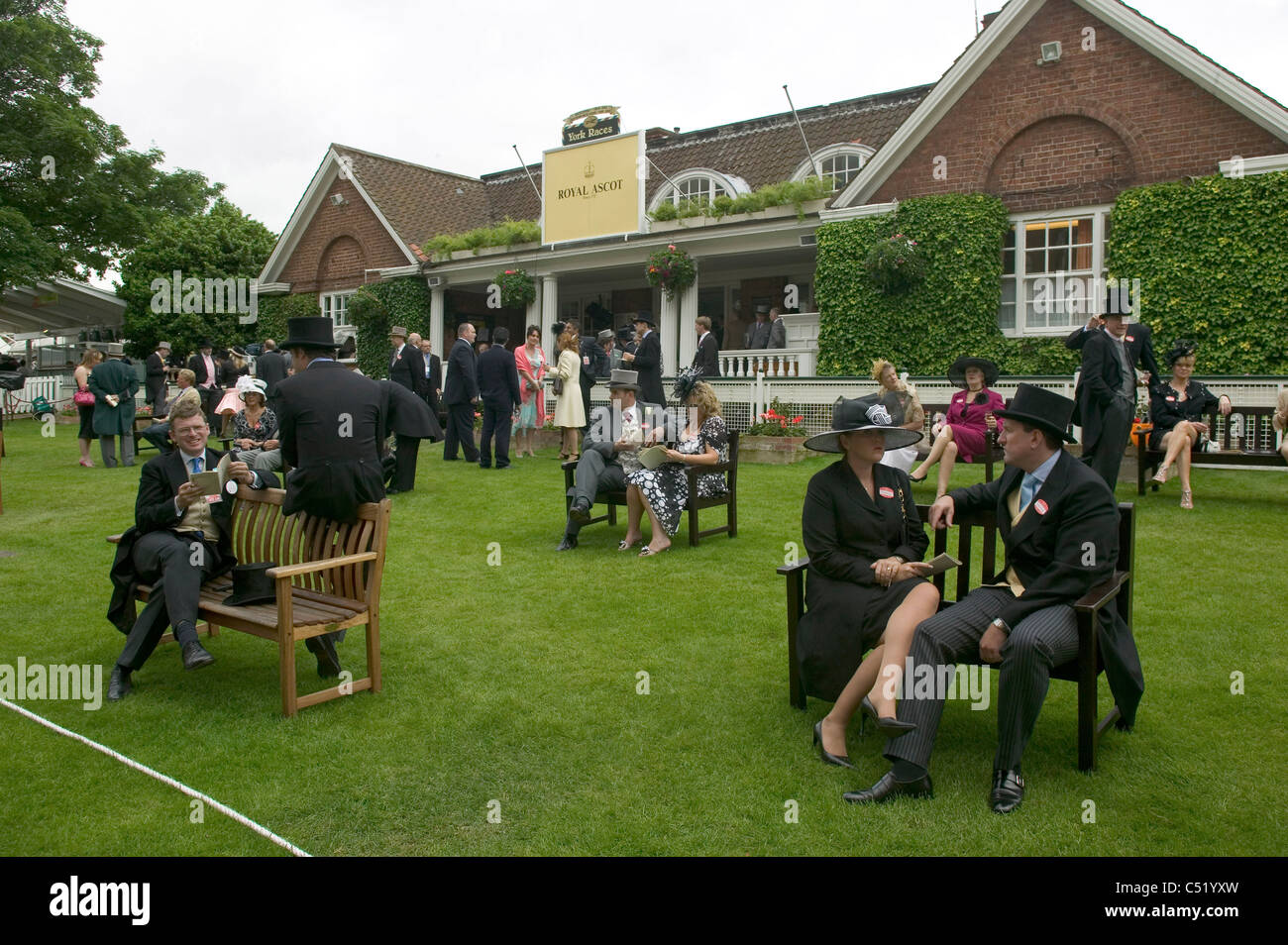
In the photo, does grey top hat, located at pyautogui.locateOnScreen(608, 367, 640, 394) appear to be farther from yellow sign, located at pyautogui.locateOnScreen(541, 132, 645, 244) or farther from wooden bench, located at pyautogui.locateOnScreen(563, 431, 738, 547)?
yellow sign, located at pyautogui.locateOnScreen(541, 132, 645, 244)

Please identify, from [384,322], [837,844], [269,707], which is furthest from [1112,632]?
[384,322]

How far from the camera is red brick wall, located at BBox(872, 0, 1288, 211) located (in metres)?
14.9

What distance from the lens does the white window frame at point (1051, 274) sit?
51.6 feet

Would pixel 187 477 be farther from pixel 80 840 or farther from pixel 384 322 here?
pixel 384 322

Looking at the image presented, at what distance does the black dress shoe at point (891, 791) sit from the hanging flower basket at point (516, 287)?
19963 mm

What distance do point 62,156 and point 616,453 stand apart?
31.2 m

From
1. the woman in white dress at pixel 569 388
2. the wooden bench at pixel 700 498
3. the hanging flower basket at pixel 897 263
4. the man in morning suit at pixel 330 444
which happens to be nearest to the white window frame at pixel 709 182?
the hanging flower basket at pixel 897 263

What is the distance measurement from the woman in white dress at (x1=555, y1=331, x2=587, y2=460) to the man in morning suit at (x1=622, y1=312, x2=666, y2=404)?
0.78 m

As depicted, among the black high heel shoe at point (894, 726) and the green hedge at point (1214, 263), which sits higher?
the green hedge at point (1214, 263)

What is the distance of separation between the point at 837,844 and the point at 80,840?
276cm

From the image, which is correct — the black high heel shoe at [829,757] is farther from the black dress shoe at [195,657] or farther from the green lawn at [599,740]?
the black dress shoe at [195,657]

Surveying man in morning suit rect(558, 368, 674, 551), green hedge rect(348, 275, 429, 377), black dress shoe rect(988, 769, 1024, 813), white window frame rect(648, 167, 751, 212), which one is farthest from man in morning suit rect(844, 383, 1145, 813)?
green hedge rect(348, 275, 429, 377)

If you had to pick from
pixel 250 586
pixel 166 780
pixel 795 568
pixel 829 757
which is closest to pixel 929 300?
pixel 795 568

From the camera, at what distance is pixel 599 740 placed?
454 cm
